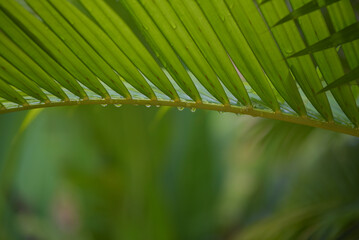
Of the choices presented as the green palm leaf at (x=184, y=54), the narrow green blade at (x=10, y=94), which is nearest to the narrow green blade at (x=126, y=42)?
the green palm leaf at (x=184, y=54)

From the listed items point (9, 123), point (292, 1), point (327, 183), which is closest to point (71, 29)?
point (292, 1)

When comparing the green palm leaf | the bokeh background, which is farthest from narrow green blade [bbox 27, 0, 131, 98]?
the bokeh background

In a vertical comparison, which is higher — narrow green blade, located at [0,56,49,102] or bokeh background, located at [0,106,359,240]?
narrow green blade, located at [0,56,49,102]

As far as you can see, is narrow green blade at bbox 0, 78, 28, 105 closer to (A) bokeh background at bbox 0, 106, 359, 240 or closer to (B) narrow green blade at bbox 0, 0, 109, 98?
(B) narrow green blade at bbox 0, 0, 109, 98

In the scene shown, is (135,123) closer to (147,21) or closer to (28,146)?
(28,146)

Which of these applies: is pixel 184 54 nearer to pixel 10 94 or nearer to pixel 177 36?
pixel 177 36
